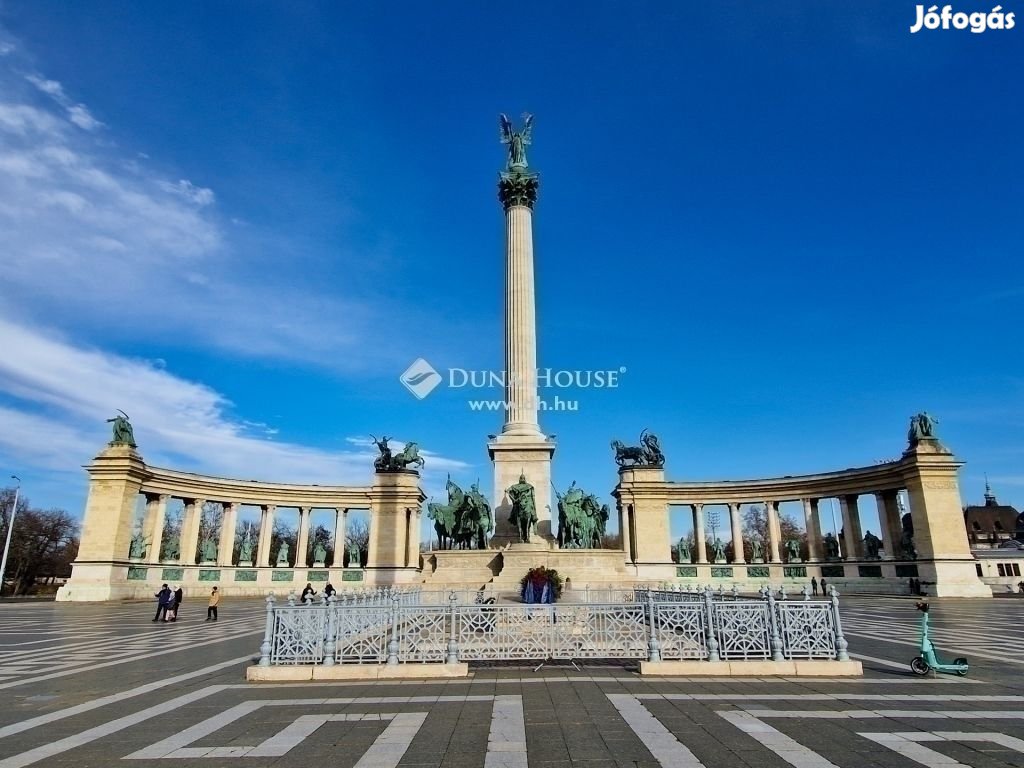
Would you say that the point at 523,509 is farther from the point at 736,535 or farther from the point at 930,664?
the point at 736,535

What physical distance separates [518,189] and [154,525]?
38746 millimetres

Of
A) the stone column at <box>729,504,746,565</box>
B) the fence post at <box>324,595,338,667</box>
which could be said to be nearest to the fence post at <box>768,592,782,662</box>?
the fence post at <box>324,595,338,667</box>

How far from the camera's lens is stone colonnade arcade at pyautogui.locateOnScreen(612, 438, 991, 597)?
136ft

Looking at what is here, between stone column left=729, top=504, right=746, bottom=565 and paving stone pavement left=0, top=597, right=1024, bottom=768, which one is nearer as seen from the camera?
paving stone pavement left=0, top=597, right=1024, bottom=768

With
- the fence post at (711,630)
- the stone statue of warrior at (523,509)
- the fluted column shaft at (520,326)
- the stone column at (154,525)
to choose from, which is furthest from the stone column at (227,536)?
the fence post at (711,630)

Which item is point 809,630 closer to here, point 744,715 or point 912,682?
point 912,682

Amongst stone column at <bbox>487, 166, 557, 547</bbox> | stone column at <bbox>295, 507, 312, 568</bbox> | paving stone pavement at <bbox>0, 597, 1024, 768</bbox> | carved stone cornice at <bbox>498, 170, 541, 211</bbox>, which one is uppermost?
carved stone cornice at <bbox>498, 170, 541, 211</bbox>

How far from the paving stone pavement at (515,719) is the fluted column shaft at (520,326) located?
75.1 feet

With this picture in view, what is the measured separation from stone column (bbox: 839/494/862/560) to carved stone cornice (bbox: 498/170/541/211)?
3563 cm

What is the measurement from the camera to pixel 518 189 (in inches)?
1554

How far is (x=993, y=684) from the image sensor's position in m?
9.58

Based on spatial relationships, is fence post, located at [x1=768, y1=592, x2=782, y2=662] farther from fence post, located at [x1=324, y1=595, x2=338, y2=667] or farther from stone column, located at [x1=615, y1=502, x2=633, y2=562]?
stone column, located at [x1=615, y1=502, x2=633, y2=562]

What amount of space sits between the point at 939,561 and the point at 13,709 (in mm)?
49357

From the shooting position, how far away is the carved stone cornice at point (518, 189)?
129 ft
